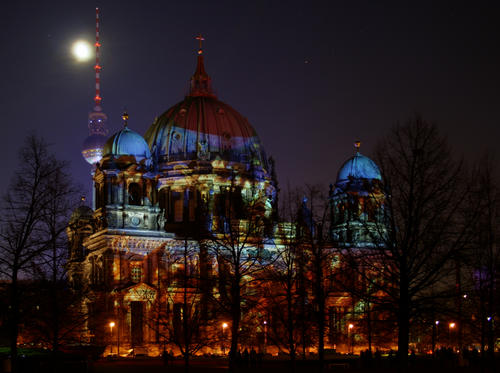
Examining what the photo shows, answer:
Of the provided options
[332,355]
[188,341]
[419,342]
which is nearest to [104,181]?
[332,355]

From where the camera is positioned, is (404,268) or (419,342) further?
(419,342)

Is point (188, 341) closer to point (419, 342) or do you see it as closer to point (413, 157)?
point (413, 157)

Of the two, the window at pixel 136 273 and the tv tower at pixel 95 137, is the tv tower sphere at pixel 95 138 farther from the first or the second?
the window at pixel 136 273

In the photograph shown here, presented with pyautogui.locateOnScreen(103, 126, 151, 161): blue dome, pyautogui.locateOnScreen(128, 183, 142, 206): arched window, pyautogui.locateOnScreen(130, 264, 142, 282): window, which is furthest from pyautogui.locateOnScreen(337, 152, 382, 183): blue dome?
pyautogui.locateOnScreen(130, 264, 142, 282): window

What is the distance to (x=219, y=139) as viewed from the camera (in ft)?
384

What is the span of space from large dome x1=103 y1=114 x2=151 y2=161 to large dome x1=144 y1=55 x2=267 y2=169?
1247 centimetres

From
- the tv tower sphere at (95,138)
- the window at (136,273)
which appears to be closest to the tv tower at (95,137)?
the tv tower sphere at (95,138)

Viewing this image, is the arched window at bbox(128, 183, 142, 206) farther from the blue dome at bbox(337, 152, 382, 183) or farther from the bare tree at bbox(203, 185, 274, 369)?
Result: the blue dome at bbox(337, 152, 382, 183)

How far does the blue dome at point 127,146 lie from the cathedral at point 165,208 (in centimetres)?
13

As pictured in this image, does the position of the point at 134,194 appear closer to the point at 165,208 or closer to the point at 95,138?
the point at 165,208

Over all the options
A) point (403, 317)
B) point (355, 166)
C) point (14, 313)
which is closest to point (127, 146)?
point (355, 166)

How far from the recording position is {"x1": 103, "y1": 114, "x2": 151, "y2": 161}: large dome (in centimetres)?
10019

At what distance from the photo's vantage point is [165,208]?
110 m

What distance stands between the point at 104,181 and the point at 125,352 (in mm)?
19740
